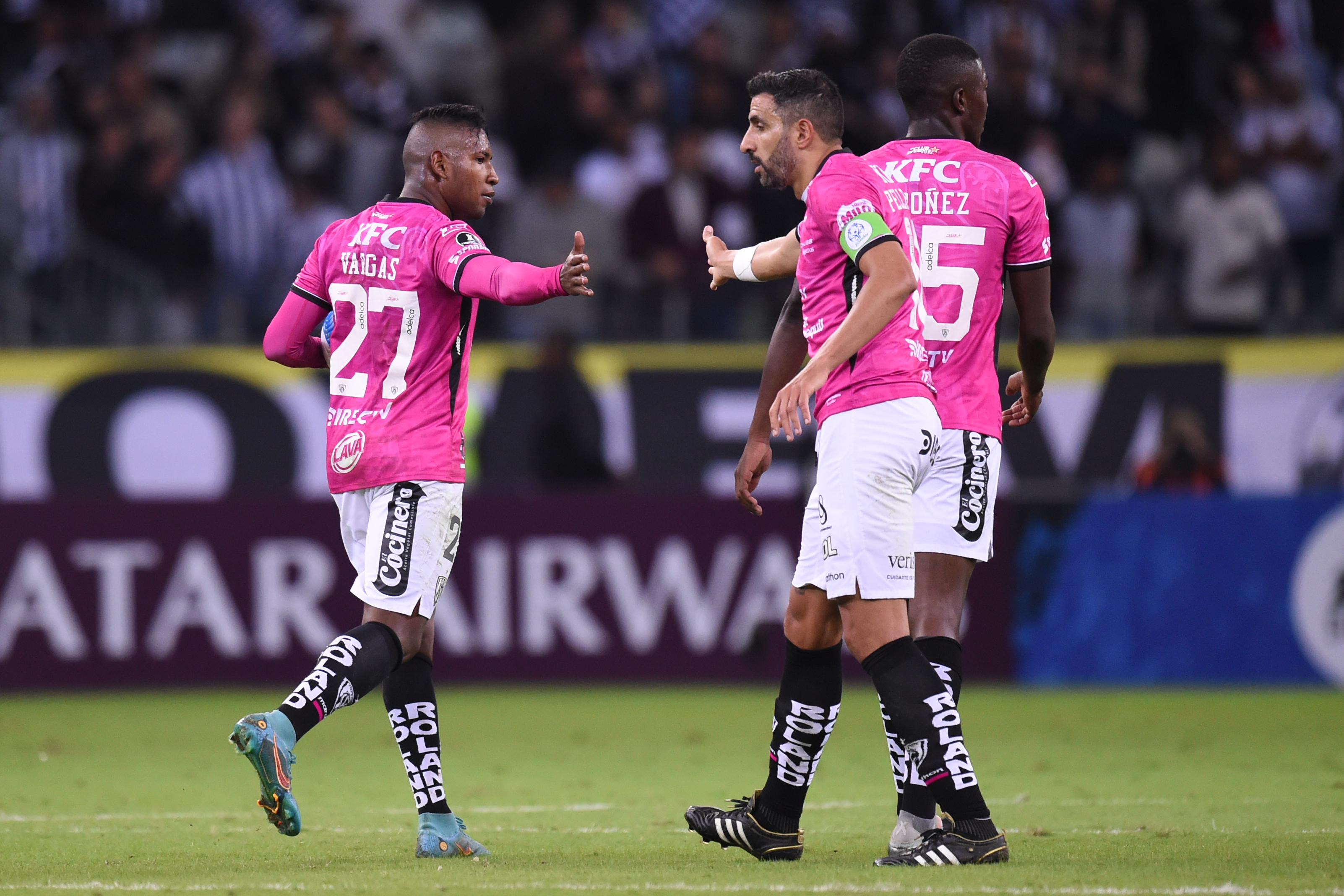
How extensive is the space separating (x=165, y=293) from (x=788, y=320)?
28.9 feet

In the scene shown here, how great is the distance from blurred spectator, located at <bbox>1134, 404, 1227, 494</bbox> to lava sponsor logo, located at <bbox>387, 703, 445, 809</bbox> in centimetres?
779

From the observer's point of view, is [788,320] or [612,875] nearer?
[612,875]

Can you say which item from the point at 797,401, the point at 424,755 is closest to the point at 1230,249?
the point at 797,401

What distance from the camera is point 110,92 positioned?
47.4 feet

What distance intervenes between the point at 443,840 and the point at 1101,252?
9.62 metres

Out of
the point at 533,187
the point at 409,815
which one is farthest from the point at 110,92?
the point at 409,815

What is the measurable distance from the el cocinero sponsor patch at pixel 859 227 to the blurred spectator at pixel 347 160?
9.08 metres

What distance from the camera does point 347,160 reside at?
46.1ft

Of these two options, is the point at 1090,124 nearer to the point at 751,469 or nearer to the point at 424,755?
the point at 751,469

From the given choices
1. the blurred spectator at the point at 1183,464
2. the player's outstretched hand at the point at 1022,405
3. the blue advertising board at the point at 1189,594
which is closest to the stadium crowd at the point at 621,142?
the blurred spectator at the point at 1183,464

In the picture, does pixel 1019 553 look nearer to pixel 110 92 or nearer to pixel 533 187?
pixel 533 187

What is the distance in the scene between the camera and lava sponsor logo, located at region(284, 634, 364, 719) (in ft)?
17.5

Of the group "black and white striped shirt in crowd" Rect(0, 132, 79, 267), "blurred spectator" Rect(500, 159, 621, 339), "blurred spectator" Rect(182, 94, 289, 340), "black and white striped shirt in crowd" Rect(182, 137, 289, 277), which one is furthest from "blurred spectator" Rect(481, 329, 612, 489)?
"black and white striped shirt in crowd" Rect(0, 132, 79, 267)

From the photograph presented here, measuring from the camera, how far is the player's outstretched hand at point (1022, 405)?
618cm
